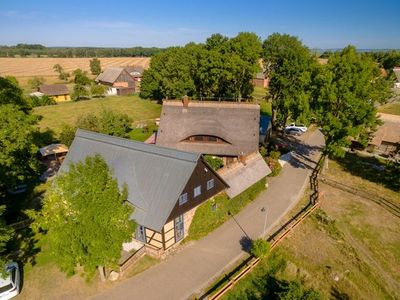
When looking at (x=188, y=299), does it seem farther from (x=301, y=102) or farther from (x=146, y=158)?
(x=301, y=102)

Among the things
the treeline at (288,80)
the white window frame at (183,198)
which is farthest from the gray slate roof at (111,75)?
the white window frame at (183,198)

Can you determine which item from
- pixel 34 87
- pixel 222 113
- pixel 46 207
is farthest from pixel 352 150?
pixel 34 87

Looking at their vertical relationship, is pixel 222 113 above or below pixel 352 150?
above

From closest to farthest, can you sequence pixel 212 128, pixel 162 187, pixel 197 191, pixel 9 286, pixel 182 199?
pixel 9 286 → pixel 182 199 → pixel 162 187 → pixel 197 191 → pixel 212 128

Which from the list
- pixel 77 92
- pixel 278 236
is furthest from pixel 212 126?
pixel 77 92

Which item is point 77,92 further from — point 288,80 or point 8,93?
point 288,80

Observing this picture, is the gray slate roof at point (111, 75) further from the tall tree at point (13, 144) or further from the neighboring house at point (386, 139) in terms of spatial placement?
the neighboring house at point (386, 139)

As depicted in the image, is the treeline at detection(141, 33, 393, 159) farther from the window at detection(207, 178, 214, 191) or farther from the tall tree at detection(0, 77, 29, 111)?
the tall tree at detection(0, 77, 29, 111)
